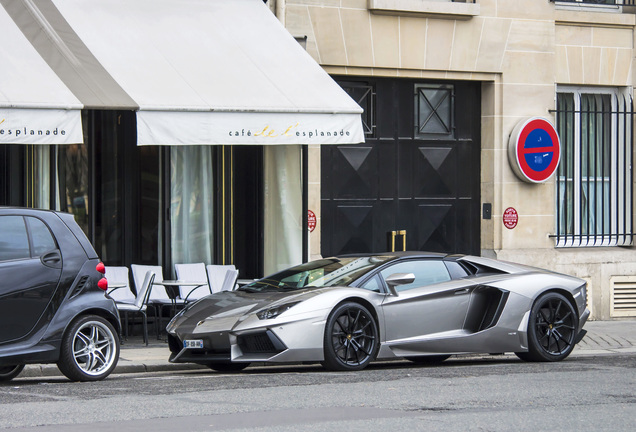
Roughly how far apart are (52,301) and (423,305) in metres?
3.82

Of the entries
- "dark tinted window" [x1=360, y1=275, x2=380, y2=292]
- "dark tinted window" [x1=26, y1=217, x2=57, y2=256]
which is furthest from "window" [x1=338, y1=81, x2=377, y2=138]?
"dark tinted window" [x1=26, y1=217, x2=57, y2=256]

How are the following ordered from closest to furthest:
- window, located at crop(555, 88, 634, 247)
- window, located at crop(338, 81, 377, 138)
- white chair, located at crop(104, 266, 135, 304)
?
white chair, located at crop(104, 266, 135, 304) < window, located at crop(338, 81, 377, 138) < window, located at crop(555, 88, 634, 247)

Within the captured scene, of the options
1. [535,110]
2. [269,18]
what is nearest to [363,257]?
[269,18]

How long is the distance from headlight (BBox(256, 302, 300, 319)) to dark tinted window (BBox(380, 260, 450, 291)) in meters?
1.30

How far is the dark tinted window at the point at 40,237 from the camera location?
9992 millimetres

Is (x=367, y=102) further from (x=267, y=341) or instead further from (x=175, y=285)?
(x=267, y=341)

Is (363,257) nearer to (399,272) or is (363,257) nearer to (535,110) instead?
(399,272)

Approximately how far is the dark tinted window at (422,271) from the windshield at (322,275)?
17 centimetres

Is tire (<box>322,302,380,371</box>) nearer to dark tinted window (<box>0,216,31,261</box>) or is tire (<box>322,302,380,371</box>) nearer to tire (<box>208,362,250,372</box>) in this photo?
tire (<box>208,362,250,372</box>)

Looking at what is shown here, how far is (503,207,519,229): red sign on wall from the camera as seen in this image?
1773 cm

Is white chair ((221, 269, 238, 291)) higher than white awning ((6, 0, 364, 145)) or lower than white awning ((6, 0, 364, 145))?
lower

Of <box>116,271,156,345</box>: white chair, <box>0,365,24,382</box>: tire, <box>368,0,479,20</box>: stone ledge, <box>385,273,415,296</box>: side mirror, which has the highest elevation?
<box>368,0,479,20</box>: stone ledge

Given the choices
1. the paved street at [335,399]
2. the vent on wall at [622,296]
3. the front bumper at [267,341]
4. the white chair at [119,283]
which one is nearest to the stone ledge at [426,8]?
the vent on wall at [622,296]

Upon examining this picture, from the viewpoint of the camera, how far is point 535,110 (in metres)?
17.9
